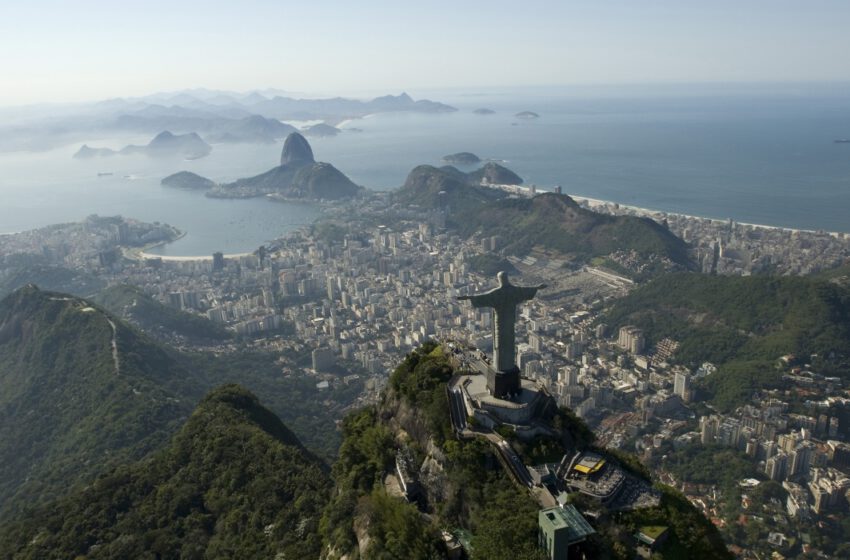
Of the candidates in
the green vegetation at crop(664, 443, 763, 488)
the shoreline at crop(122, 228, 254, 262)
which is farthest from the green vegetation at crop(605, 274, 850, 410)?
the shoreline at crop(122, 228, 254, 262)

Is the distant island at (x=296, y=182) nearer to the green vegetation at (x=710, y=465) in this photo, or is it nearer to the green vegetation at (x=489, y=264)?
the green vegetation at (x=489, y=264)

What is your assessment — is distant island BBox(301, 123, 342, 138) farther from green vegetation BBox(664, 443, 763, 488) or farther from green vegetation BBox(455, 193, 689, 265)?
green vegetation BBox(664, 443, 763, 488)

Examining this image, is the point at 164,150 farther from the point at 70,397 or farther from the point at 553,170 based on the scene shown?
the point at 70,397

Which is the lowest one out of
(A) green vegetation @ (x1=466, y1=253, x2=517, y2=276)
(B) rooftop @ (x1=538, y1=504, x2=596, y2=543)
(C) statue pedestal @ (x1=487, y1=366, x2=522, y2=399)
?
(A) green vegetation @ (x1=466, y1=253, x2=517, y2=276)

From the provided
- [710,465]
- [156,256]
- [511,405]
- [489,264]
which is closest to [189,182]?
[156,256]

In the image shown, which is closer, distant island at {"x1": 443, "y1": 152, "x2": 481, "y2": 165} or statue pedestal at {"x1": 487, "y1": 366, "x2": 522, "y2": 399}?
statue pedestal at {"x1": 487, "y1": 366, "x2": 522, "y2": 399}
